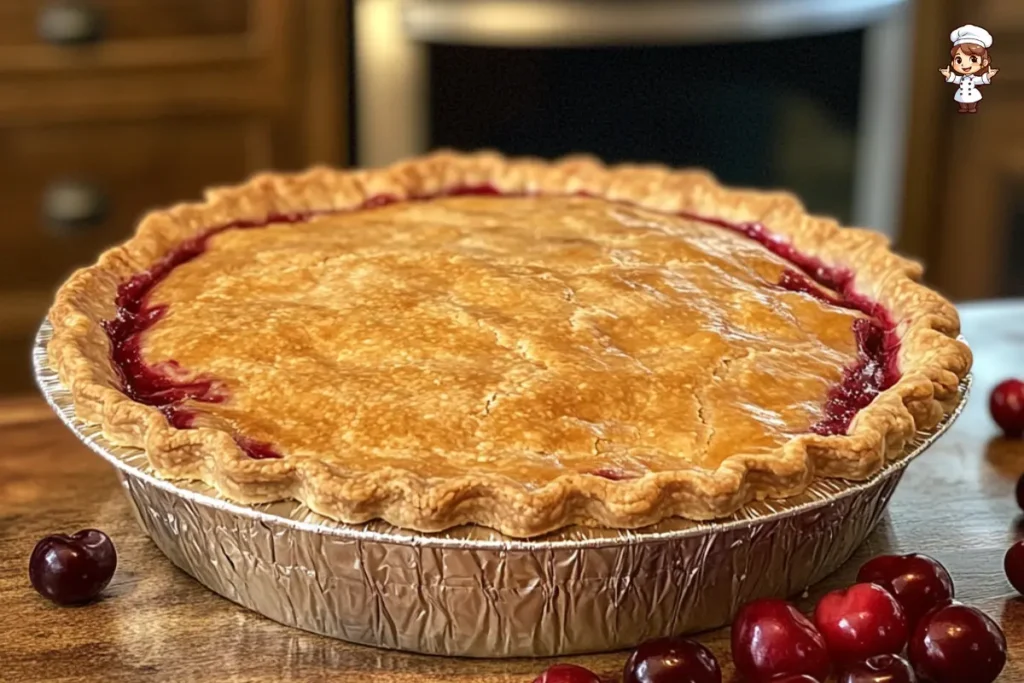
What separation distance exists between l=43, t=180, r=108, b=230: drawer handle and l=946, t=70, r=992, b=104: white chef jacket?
9.52 feet

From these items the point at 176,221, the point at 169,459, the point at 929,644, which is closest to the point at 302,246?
the point at 176,221

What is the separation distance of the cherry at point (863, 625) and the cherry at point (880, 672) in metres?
0.07

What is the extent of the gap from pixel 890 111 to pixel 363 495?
9.77 ft

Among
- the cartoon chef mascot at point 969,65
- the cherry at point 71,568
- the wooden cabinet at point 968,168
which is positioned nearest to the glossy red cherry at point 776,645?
the cartoon chef mascot at point 969,65

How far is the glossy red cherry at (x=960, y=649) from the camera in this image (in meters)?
1.29

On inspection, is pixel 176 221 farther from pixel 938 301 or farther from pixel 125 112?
pixel 125 112

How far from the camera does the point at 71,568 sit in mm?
1474

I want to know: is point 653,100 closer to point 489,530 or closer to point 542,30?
point 542,30

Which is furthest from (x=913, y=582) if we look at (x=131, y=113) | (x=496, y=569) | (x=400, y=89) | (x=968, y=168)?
(x=968, y=168)

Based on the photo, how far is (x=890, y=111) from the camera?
3.81 m

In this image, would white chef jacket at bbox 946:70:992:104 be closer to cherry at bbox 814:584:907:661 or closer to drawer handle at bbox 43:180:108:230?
cherry at bbox 814:584:907:661

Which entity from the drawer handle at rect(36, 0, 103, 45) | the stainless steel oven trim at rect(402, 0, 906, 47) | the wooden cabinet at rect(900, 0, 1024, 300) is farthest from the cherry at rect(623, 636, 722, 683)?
the wooden cabinet at rect(900, 0, 1024, 300)

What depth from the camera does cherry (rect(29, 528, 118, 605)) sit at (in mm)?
1475

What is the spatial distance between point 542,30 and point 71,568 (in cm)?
232
